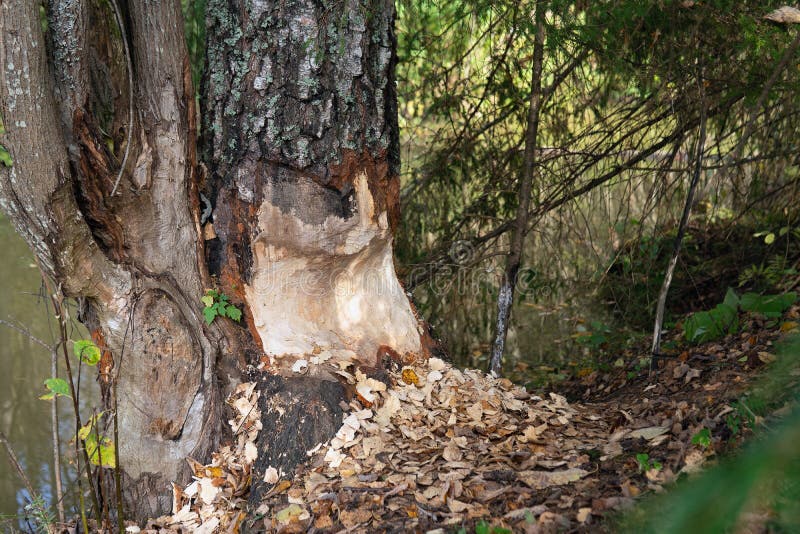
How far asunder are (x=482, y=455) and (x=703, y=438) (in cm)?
78

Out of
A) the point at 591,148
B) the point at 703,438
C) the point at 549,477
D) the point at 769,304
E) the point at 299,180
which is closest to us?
the point at 703,438

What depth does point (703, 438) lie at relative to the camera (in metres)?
2.12

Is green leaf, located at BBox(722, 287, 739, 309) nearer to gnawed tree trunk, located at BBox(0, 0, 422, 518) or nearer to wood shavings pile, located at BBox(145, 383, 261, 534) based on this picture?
gnawed tree trunk, located at BBox(0, 0, 422, 518)

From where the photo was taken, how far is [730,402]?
2.35 metres

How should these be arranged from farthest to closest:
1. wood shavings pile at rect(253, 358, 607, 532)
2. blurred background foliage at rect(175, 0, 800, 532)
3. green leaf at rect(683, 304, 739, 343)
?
1. green leaf at rect(683, 304, 739, 343)
2. blurred background foliage at rect(175, 0, 800, 532)
3. wood shavings pile at rect(253, 358, 607, 532)

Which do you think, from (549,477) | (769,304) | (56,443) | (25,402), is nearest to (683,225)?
(769,304)

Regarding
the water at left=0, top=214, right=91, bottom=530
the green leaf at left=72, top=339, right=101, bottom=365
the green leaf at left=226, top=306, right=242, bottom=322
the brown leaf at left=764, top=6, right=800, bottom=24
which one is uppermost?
the brown leaf at left=764, top=6, right=800, bottom=24

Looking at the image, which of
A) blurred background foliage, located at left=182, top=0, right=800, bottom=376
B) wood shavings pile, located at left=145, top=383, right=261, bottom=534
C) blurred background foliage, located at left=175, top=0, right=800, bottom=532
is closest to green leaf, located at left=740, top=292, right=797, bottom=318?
blurred background foliage, located at left=175, top=0, right=800, bottom=532

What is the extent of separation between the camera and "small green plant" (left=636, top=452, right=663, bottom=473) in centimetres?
210

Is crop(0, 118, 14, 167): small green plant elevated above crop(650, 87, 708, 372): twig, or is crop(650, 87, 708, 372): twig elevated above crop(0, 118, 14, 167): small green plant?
crop(0, 118, 14, 167): small green plant

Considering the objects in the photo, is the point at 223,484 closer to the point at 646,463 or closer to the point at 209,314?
the point at 209,314

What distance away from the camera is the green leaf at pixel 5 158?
215 centimetres

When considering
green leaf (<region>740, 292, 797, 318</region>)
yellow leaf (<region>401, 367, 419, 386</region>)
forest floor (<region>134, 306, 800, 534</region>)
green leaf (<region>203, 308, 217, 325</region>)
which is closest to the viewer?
forest floor (<region>134, 306, 800, 534</region>)

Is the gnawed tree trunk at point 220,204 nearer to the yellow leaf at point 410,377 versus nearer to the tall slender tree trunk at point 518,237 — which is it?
the yellow leaf at point 410,377
